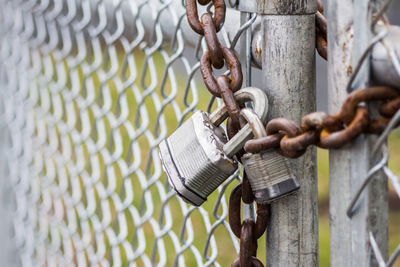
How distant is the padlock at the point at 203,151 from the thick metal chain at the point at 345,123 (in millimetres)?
95

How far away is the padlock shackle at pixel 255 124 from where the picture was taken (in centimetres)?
75

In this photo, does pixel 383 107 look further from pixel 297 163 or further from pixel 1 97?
pixel 1 97

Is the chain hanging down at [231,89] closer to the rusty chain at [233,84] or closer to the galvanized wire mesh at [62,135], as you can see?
the rusty chain at [233,84]

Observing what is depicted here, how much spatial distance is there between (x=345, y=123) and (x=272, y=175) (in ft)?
0.46

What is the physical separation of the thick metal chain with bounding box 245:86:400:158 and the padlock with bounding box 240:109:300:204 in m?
0.06

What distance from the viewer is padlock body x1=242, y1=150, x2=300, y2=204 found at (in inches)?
29.8

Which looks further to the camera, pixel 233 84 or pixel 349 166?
pixel 233 84

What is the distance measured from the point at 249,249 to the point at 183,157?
155 mm

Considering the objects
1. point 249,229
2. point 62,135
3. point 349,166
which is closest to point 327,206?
point 62,135

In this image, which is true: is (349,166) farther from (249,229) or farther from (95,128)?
(95,128)

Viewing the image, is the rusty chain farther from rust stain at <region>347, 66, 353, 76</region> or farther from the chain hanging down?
rust stain at <region>347, 66, 353, 76</region>

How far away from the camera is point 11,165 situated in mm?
2303

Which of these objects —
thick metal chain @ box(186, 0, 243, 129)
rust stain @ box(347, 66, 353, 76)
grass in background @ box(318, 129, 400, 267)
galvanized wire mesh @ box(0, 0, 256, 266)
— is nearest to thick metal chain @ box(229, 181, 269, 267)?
thick metal chain @ box(186, 0, 243, 129)

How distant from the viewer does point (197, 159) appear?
2.66ft
